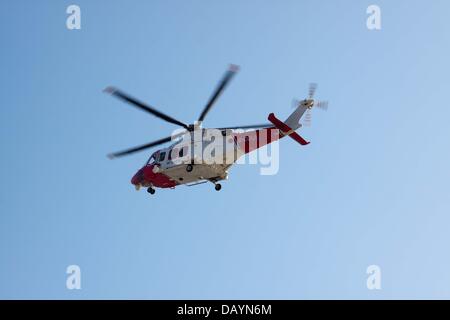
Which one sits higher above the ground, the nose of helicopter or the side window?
the side window

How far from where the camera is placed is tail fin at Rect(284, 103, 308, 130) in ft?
139

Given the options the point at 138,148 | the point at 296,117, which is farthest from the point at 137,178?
the point at 296,117

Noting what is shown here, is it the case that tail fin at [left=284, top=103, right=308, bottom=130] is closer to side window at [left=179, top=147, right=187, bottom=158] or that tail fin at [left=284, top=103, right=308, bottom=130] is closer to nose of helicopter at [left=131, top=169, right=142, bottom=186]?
side window at [left=179, top=147, right=187, bottom=158]

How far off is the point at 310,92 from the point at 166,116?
29.8 feet

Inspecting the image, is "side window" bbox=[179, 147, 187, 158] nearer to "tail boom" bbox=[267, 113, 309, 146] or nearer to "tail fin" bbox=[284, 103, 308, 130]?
"tail boom" bbox=[267, 113, 309, 146]

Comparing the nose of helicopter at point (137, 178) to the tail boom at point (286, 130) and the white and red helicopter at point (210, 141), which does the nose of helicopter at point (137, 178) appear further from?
the tail boom at point (286, 130)

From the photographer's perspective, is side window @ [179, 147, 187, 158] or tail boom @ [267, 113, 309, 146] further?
side window @ [179, 147, 187, 158]

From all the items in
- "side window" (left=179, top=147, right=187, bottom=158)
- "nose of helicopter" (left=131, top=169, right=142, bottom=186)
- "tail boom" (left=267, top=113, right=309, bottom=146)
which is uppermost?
"tail boom" (left=267, top=113, right=309, bottom=146)

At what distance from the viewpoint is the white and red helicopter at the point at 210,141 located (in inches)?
1629

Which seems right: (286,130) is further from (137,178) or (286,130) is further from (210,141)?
(137,178)

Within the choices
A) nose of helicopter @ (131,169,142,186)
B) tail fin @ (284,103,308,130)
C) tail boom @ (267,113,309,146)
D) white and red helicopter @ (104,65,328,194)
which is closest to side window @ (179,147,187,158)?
white and red helicopter @ (104,65,328,194)

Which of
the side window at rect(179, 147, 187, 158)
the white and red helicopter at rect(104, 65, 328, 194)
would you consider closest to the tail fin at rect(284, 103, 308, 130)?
the white and red helicopter at rect(104, 65, 328, 194)

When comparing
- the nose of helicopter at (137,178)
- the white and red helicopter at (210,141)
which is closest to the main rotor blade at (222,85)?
the white and red helicopter at (210,141)
